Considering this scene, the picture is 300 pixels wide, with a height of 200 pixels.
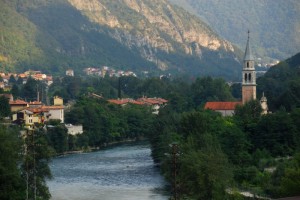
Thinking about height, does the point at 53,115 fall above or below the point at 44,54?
below

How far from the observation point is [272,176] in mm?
54719

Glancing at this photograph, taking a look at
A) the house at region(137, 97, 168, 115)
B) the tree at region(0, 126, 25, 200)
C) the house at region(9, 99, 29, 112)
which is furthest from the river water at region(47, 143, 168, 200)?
the house at region(137, 97, 168, 115)

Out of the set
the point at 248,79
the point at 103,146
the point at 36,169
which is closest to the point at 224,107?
the point at 248,79

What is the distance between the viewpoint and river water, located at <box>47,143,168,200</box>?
5719 cm

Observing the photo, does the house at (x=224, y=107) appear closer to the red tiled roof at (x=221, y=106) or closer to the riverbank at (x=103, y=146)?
the red tiled roof at (x=221, y=106)

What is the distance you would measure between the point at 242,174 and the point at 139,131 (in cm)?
3955

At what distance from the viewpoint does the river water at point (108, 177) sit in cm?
5719

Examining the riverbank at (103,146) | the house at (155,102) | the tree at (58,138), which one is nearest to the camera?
the tree at (58,138)

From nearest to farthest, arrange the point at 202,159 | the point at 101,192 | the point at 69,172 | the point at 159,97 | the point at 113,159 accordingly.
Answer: the point at 202,159, the point at 101,192, the point at 69,172, the point at 113,159, the point at 159,97

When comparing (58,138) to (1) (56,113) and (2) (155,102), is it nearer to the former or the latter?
(1) (56,113)

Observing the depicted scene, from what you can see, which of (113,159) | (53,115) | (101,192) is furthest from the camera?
(53,115)

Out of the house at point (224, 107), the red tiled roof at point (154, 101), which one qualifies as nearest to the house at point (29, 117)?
the house at point (224, 107)

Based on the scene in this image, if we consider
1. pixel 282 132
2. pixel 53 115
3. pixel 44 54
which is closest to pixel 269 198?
pixel 282 132

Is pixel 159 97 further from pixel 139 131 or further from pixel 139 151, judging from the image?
pixel 139 151
